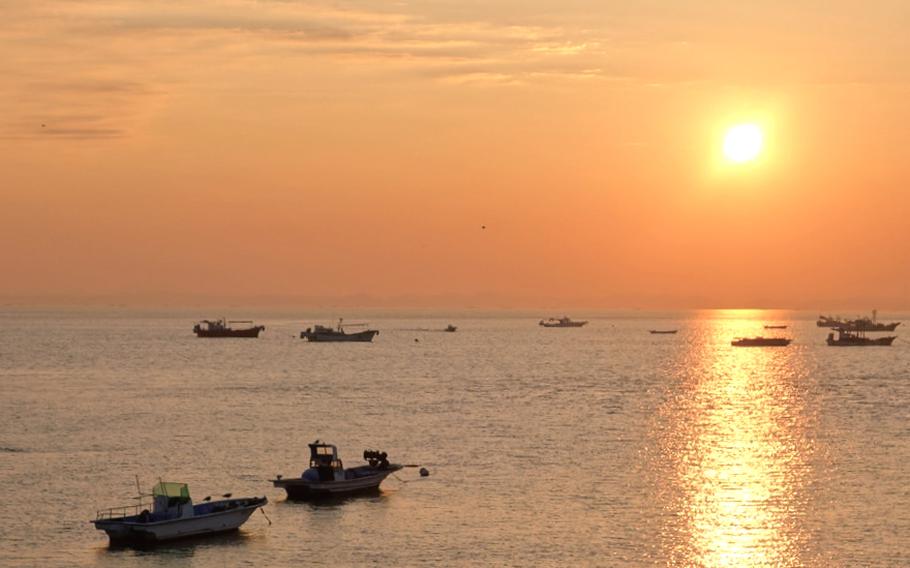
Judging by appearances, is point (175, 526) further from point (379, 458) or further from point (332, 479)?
point (379, 458)

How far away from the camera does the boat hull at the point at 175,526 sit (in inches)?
2761

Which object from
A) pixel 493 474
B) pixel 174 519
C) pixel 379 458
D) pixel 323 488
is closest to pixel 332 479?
pixel 323 488

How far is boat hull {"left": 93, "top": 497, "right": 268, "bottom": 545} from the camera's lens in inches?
2761

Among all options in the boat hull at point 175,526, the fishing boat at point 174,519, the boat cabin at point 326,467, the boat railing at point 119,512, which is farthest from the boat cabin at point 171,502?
the boat cabin at point 326,467

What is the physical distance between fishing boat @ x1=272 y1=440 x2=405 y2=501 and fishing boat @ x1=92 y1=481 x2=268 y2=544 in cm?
880

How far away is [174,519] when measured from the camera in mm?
71500

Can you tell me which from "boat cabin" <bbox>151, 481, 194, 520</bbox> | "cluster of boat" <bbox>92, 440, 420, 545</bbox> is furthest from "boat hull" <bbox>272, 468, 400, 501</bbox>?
"boat cabin" <bbox>151, 481, 194, 520</bbox>

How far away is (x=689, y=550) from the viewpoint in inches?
2707

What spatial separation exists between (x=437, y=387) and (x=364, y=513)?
103 m

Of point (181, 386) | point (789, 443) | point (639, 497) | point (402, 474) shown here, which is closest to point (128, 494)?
point (402, 474)

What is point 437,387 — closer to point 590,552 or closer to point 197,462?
point 197,462

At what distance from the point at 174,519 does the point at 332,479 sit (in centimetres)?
1552

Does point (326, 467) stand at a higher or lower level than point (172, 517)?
higher

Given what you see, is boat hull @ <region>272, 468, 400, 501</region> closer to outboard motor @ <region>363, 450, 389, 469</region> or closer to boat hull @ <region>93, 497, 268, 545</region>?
outboard motor @ <region>363, 450, 389, 469</region>
